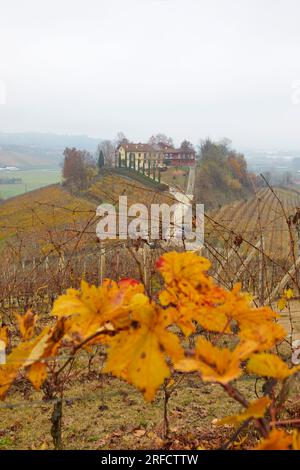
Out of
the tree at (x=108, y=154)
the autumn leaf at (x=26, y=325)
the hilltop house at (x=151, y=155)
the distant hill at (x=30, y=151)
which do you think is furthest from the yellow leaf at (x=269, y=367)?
the distant hill at (x=30, y=151)

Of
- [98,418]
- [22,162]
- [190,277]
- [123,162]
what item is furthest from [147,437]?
[22,162]

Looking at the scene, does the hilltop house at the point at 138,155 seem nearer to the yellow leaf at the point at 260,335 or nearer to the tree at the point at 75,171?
the tree at the point at 75,171

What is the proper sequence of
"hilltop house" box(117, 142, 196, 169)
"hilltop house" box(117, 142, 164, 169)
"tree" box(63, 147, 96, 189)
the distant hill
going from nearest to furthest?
1. "tree" box(63, 147, 96, 189)
2. "hilltop house" box(117, 142, 164, 169)
3. "hilltop house" box(117, 142, 196, 169)
4. the distant hill

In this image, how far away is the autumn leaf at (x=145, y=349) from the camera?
0.65 m

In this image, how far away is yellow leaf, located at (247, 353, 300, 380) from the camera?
0.68 metres

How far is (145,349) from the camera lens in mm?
670

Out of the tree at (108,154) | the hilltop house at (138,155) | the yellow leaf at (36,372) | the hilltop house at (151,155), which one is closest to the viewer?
the yellow leaf at (36,372)

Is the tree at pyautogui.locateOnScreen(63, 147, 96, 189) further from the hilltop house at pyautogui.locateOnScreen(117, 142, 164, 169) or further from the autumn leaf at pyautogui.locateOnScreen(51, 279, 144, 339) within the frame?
the autumn leaf at pyautogui.locateOnScreen(51, 279, 144, 339)

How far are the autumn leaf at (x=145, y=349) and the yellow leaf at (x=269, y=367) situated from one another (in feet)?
0.43

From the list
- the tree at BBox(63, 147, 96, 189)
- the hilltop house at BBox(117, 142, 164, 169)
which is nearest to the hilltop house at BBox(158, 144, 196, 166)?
the hilltop house at BBox(117, 142, 164, 169)

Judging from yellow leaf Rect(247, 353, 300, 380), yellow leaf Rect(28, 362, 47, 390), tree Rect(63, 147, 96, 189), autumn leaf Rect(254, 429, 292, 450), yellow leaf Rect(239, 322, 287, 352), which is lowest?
autumn leaf Rect(254, 429, 292, 450)

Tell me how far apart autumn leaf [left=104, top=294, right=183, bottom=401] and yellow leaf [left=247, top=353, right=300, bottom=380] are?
0.43 feet

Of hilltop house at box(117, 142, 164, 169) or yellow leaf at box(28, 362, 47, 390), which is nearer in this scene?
yellow leaf at box(28, 362, 47, 390)
